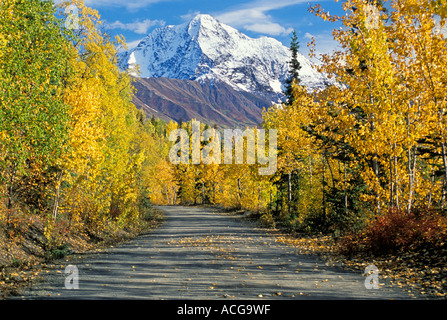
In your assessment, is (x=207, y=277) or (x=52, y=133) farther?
(x=52, y=133)

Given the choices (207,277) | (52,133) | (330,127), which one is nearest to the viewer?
(207,277)

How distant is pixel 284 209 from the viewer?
31.8 metres

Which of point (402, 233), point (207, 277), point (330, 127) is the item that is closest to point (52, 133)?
point (207, 277)

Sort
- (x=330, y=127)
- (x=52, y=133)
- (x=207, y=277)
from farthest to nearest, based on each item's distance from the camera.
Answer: (x=330, y=127) < (x=52, y=133) < (x=207, y=277)

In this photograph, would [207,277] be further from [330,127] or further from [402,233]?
[330,127]

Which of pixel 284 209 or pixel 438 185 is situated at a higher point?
pixel 438 185

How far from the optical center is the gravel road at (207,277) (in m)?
7.99

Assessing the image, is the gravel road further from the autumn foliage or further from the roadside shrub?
the autumn foliage

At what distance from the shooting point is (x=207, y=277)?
32.6 ft

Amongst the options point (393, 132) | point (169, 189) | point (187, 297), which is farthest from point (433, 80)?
point (169, 189)

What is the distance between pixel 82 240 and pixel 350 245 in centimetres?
1152

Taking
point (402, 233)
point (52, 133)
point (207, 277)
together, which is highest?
point (52, 133)

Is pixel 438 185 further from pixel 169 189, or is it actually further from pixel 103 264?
pixel 169 189

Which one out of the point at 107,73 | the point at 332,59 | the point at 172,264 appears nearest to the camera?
the point at 172,264
